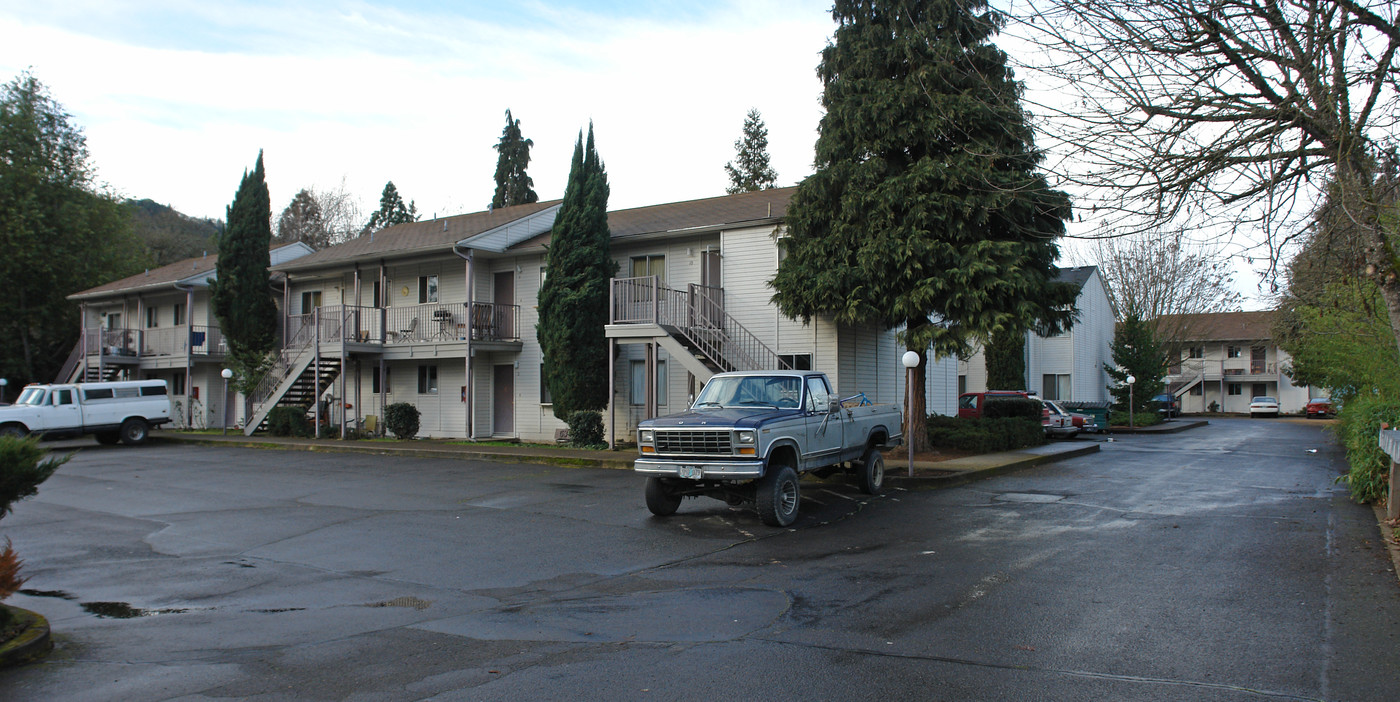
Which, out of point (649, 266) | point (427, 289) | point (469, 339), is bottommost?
point (469, 339)

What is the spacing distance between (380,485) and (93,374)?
2759cm

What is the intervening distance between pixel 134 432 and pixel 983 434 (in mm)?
26138

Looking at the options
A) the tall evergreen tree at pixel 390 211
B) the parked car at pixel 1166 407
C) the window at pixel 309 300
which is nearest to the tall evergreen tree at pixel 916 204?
the window at pixel 309 300

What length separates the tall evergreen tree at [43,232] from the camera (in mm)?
39688

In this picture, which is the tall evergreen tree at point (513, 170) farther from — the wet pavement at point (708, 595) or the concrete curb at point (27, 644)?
the concrete curb at point (27, 644)

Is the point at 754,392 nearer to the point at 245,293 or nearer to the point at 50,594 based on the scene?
the point at 50,594

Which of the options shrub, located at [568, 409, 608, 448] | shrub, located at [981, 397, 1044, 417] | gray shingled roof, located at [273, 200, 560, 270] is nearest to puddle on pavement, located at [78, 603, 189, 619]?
shrub, located at [568, 409, 608, 448]

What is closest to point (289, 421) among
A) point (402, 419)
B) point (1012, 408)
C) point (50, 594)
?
point (402, 419)

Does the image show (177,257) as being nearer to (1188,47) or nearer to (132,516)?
(132,516)

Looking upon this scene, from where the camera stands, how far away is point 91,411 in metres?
27.5

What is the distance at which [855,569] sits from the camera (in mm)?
8836

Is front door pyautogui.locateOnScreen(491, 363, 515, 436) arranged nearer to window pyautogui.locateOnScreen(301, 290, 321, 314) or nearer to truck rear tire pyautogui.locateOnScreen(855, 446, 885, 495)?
window pyautogui.locateOnScreen(301, 290, 321, 314)

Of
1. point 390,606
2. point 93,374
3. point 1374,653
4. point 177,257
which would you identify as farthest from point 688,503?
point 177,257

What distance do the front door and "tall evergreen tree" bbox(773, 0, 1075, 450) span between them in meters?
10.9
